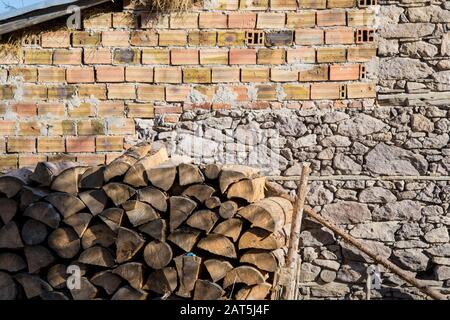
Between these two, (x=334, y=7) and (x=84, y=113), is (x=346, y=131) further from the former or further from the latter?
(x=84, y=113)

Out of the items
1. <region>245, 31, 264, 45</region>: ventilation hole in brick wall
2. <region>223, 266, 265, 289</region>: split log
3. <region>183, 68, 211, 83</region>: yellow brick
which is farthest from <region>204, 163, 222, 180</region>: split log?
<region>245, 31, 264, 45</region>: ventilation hole in brick wall

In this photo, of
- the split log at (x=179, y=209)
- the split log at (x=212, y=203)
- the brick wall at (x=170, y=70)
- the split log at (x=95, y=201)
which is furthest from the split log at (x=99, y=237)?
the brick wall at (x=170, y=70)

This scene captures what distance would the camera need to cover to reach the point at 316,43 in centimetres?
639

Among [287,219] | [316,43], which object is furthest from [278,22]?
→ [287,219]

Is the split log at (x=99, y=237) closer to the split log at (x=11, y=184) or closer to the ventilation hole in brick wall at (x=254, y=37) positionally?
the split log at (x=11, y=184)

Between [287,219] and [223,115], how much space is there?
4.11ft

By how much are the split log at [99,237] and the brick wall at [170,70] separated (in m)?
1.34

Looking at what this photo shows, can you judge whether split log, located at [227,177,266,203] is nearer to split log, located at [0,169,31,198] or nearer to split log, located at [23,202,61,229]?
split log, located at [23,202,61,229]

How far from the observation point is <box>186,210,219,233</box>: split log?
201 inches

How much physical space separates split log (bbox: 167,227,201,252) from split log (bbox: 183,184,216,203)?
→ 25 cm

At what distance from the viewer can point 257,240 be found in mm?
5086

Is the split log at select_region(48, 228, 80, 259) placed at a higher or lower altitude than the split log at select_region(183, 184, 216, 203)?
lower

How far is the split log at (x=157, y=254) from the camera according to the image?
5.11 metres

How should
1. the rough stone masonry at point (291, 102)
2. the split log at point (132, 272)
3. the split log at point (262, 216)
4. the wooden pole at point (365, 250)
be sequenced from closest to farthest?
1. the split log at point (262, 216)
2. the split log at point (132, 272)
3. the wooden pole at point (365, 250)
4. the rough stone masonry at point (291, 102)
